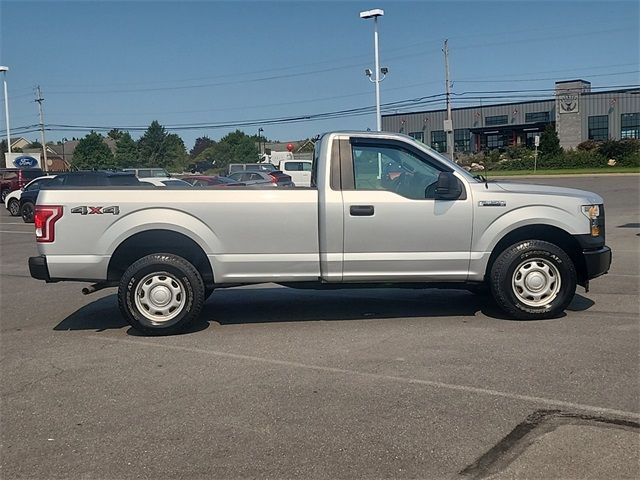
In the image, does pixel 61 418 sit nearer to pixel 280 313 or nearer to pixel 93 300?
pixel 280 313

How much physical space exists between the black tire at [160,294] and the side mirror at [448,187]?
2546mm

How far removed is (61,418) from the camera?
15.4ft

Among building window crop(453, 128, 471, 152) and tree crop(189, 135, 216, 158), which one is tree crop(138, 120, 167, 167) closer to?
building window crop(453, 128, 471, 152)

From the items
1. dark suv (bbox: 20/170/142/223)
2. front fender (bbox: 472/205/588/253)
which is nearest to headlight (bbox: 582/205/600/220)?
front fender (bbox: 472/205/588/253)

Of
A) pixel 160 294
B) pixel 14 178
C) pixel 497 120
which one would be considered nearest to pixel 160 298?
pixel 160 294

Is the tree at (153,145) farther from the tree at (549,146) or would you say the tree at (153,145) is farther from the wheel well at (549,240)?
the wheel well at (549,240)

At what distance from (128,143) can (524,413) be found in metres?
76.6

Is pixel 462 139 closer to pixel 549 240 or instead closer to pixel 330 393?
pixel 549 240

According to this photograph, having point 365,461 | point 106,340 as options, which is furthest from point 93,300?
point 365,461

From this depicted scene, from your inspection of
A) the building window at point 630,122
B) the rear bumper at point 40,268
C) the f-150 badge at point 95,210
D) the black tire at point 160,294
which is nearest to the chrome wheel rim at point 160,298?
the black tire at point 160,294

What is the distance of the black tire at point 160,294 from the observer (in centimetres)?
674

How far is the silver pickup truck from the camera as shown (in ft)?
22.2

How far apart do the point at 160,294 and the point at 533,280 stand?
3760mm

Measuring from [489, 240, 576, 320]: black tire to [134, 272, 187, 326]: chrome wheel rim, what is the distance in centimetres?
317
